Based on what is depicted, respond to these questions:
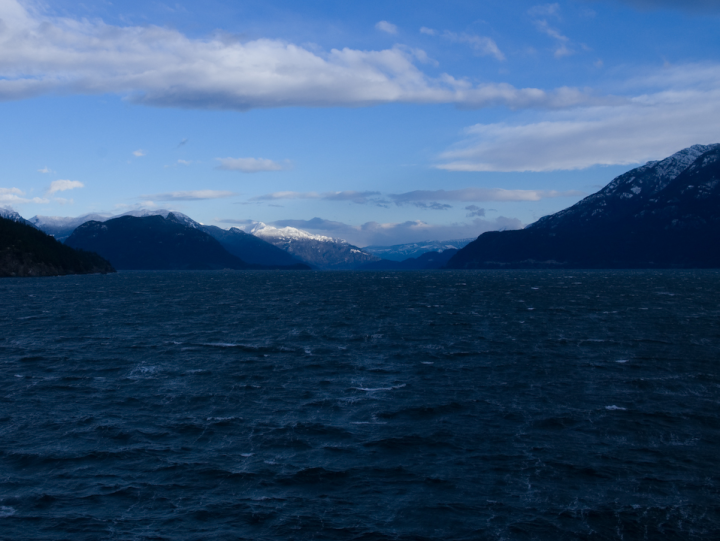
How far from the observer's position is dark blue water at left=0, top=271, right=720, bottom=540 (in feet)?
89.5

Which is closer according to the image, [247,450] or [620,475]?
[620,475]

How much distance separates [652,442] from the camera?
3712cm

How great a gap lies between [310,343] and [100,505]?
50.1 m

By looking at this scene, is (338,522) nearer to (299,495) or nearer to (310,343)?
(299,495)

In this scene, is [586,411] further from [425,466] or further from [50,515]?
[50,515]

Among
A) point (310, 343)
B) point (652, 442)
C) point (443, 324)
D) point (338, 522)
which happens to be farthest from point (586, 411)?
point (443, 324)

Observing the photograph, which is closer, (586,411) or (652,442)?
(652,442)

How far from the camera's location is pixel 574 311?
387 feet

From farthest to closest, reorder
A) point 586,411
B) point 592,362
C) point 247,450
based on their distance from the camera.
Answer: point 592,362 < point 586,411 < point 247,450

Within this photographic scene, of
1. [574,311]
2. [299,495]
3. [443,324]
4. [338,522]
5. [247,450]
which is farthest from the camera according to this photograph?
[574,311]

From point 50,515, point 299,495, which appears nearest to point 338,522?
point 299,495

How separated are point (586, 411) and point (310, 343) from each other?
42.5 m

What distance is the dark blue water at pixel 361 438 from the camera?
27281mm

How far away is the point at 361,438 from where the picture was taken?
38.5 metres
